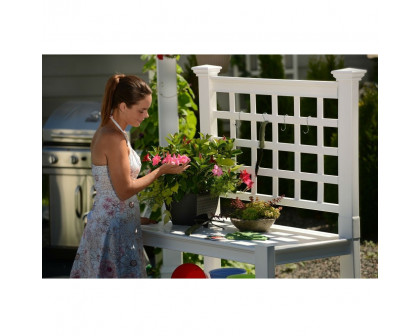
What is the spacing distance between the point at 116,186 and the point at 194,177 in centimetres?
46

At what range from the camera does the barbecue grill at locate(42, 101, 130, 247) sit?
21.3 feet

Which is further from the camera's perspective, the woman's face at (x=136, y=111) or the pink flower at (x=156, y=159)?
the pink flower at (x=156, y=159)

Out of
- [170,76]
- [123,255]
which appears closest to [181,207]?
[123,255]

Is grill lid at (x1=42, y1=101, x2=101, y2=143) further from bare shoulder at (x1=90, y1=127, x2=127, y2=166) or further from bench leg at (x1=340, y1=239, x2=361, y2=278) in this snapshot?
bench leg at (x1=340, y1=239, x2=361, y2=278)

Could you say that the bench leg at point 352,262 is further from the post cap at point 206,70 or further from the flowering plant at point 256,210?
the post cap at point 206,70

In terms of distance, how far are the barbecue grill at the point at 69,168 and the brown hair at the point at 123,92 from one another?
2.49 m

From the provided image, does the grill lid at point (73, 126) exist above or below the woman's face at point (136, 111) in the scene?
below


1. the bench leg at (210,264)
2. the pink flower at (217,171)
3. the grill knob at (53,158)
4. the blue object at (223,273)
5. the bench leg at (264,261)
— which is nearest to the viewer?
the bench leg at (264,261)

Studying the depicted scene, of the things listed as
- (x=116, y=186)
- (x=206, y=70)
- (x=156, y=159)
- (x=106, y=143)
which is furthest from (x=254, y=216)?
(x=206, y=70)

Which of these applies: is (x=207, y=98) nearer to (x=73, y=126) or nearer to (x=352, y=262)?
(x=352, y=262)

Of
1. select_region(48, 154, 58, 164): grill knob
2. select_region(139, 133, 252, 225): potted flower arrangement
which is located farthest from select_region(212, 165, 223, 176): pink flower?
select_region(48, 154, 58, 164): grill knob

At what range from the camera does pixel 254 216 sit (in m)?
4.11

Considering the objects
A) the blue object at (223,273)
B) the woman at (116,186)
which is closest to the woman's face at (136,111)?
the woman at (116,186)

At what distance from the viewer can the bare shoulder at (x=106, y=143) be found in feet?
12.7
